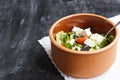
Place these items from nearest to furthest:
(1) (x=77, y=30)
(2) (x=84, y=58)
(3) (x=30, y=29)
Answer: (2) (x=84, y=58) → (1) (x=77, y=30) → (3) (x=30, y=29)

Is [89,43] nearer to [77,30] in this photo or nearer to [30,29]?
[77,30]

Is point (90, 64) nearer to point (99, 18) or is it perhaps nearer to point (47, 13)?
point (99, 18)

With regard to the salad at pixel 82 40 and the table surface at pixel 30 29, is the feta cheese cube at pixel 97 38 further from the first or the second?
the table surface at pixel 30 29

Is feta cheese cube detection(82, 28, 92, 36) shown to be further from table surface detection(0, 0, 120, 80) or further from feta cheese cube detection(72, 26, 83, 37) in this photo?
table surface detection(0, 0, 120, 80)

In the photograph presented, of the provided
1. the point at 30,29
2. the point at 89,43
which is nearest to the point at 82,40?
the point at 89,43

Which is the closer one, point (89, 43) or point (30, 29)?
point (89, 43)
